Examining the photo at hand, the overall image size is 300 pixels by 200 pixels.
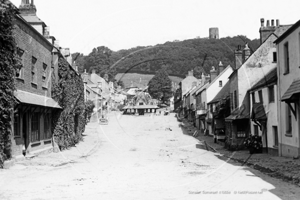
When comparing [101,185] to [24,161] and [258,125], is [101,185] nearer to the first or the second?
[24,161]

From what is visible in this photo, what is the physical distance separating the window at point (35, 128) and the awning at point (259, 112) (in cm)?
1561

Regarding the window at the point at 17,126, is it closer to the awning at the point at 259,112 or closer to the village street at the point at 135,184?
the village street at the point at 135,184

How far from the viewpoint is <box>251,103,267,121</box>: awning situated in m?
24.7

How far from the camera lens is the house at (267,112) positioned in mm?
23189

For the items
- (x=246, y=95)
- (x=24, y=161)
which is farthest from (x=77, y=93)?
(x=246, y=95)

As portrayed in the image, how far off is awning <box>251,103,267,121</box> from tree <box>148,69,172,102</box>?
75.5 metres

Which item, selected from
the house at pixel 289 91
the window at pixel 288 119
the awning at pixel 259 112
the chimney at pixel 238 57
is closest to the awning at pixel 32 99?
the house at pixel 289 91

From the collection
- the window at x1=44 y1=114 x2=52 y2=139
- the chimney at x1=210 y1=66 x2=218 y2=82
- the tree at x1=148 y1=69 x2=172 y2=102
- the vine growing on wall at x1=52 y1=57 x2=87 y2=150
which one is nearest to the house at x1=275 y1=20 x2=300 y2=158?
the vine growing on wall at x1=52 y1=57 x2=87 y2=150

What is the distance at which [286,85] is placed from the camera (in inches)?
798

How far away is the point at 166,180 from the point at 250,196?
162 inches

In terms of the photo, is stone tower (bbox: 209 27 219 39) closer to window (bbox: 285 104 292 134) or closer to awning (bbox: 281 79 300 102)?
window (bbox: 285 104 292 134)

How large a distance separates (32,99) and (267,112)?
1627 centimetres

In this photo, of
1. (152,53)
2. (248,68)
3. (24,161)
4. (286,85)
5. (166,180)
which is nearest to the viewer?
(166,180)

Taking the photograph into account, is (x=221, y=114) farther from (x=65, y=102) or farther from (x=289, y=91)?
(x=289, y=91)
